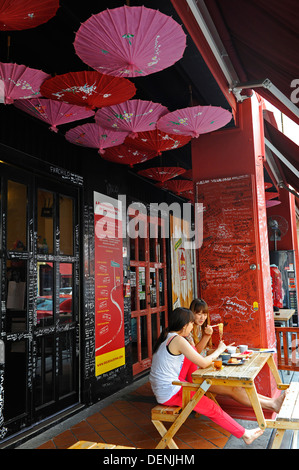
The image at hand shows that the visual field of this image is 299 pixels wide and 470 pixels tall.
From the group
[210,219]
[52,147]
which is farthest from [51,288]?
[210,219]

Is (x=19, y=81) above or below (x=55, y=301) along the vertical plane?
above

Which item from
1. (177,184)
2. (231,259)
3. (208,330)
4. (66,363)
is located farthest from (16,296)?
(177,184)

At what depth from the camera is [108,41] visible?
220cm

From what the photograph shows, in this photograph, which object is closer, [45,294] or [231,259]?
[45,294]

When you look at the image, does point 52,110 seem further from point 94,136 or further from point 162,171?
point 162,171

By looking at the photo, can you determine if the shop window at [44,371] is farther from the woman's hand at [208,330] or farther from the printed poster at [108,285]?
the woman's hand at [208,330]

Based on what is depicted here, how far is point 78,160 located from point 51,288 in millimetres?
1625

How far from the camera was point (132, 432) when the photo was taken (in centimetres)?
385

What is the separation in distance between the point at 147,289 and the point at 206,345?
2518 millimetres

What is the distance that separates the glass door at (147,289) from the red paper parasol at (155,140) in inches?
77.2

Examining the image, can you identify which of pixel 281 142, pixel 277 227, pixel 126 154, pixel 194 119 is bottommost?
pixel 277 227

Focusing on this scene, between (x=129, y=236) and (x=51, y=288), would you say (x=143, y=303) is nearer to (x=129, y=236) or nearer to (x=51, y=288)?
(x=129, y=236)

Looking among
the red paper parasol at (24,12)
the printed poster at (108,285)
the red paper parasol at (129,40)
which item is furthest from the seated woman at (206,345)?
the red paper parasol at (24,12)

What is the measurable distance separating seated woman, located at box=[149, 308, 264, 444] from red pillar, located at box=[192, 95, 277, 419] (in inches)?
36.1
